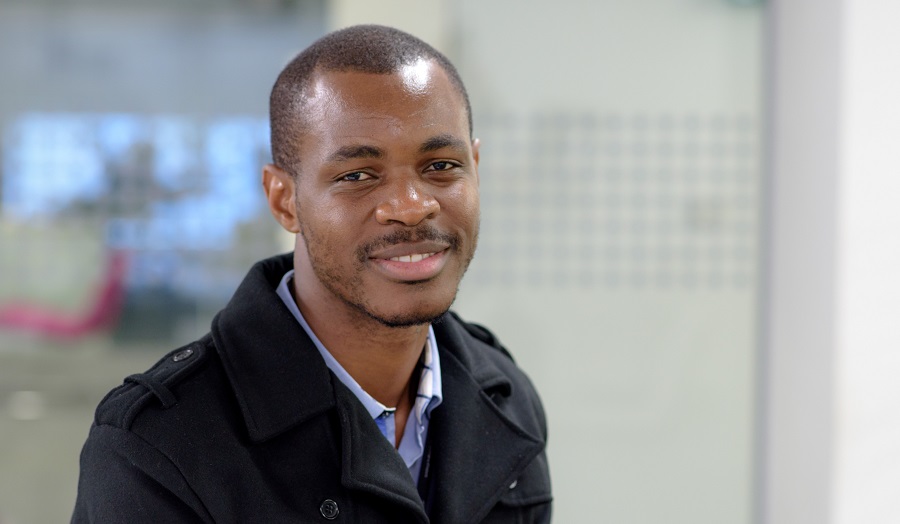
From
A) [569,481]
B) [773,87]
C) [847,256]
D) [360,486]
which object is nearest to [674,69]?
[773,87]

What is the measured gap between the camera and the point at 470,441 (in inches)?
71.6

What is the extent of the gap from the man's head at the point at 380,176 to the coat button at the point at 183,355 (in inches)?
9.2

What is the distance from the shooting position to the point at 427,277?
1651mm

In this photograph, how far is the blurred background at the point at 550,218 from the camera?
350 centimetres

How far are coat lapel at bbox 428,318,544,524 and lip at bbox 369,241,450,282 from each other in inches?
12.3

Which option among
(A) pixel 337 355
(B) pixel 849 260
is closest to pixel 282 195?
(A) pixel 337 355

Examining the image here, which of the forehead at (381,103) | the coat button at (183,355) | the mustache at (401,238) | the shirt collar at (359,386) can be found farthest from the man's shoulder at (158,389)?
the forehead at (381,103)

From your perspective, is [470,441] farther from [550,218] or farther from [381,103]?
[550,218]

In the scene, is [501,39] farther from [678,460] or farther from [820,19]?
[678,460]

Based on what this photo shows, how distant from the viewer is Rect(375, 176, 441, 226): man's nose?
1611mm

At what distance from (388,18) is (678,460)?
1.90 metres

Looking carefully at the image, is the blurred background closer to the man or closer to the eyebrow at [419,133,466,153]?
the man

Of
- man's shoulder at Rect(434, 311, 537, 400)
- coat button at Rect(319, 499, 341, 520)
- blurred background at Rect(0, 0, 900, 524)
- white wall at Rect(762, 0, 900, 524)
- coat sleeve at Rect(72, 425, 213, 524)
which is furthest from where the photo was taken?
blurred background at Rect(0, 0, 900, 524)

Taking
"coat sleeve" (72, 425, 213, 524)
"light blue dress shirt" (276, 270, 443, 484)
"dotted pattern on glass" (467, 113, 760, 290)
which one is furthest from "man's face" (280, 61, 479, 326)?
"dotted pattern on glass" (467, 113, 760, 290)
